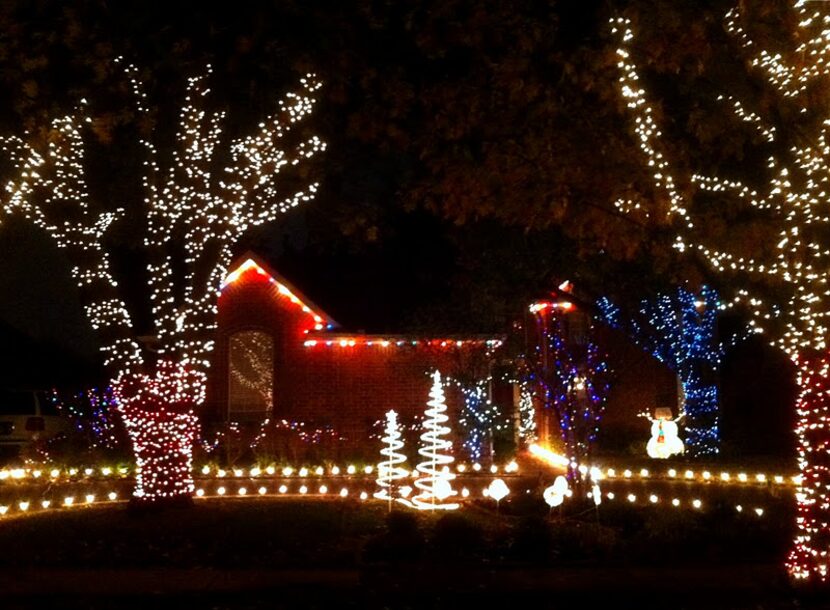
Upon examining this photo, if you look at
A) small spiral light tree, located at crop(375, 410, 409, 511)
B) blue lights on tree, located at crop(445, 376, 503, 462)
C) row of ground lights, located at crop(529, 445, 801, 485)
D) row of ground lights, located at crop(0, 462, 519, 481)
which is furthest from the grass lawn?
blue lights on tree, located at crop(445, 376, 503, 462)

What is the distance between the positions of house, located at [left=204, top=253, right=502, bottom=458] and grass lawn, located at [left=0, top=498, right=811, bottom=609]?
698 centimetres

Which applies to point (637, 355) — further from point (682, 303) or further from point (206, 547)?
point (206, 547)

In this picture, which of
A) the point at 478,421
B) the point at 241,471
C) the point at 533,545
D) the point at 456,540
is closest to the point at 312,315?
the point at 241,471

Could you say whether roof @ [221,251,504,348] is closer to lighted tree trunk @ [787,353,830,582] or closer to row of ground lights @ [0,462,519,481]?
row of ground lights @ [0,462,519,481]

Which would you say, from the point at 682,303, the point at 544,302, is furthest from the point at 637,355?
the point at 544,302

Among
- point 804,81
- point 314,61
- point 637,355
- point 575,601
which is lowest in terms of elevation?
point 575,601

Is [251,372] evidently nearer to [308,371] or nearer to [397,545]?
[308,371]

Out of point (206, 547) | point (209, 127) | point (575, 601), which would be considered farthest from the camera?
point (209, 127)

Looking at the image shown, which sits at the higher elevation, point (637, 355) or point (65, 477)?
point (637, 355)

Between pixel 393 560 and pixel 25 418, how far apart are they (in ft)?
45.3

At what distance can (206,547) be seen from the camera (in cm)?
1231

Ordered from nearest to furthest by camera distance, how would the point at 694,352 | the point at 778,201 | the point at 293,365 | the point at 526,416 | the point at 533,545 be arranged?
the point at 778,201
the point at 533,545
the point at 526,416
the point at 694,352
the point at 293,365

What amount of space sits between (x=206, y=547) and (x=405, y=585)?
2.86 meters

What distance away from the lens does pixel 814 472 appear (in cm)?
1001
